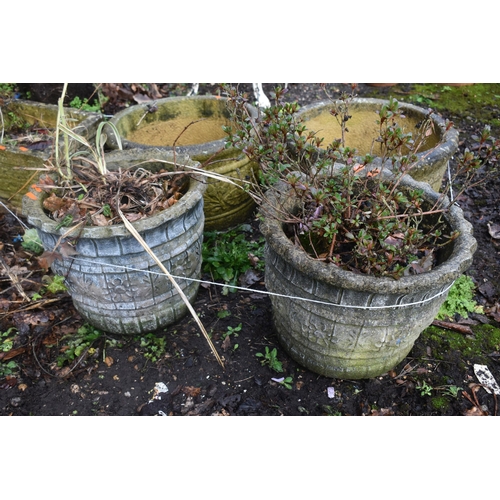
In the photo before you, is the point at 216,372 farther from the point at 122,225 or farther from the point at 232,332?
the point at 122,225

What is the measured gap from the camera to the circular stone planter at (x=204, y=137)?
3141 mm

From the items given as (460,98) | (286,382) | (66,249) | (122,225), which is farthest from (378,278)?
(460,98)

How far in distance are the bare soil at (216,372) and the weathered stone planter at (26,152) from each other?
35.5 inches

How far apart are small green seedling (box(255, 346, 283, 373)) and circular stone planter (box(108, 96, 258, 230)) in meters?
1.21

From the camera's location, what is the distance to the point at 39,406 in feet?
8.24

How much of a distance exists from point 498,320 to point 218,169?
2220 millimetres

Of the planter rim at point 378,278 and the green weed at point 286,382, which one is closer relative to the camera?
the planter rim at point 378,278

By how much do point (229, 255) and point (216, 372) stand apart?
2.87 ft

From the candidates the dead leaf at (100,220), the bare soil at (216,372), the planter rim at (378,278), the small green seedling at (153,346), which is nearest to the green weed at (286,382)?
the bare soil at (216,372)

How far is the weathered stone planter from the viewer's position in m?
3.42

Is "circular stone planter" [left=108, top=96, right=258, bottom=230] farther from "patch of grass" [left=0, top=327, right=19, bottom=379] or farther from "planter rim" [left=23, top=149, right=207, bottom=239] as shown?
"patch of grass" [left=0, top=327, right=19, bottom=379]

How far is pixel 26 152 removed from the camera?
3.42 meters

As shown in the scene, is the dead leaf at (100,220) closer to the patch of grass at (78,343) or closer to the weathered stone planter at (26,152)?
the patch of grass at (78,343)

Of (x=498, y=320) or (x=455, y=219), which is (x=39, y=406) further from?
(x=498, y=320)
